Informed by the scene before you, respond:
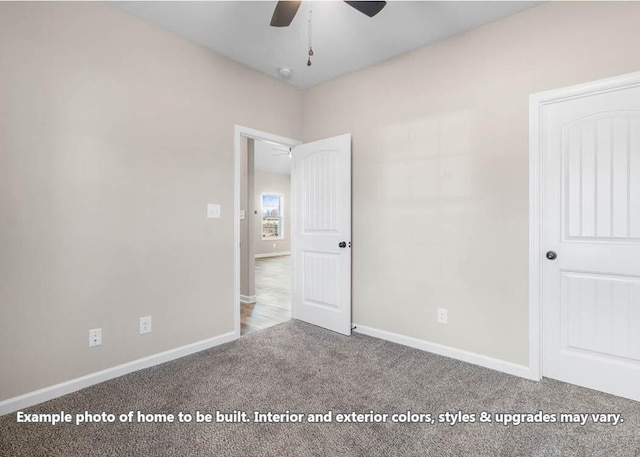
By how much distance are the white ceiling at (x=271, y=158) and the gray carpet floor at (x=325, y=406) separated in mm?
6047

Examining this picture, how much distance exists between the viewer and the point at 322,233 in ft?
11.6

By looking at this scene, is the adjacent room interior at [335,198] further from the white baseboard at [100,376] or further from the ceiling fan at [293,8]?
the ceiling fan at [293,8]

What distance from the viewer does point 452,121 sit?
2.75 meters

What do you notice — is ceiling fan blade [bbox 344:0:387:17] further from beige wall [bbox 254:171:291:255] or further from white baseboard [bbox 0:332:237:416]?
beige wall [bbox 254:171:291:255]

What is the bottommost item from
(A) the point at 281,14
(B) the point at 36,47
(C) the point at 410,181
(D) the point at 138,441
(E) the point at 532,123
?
(D) the point at 138,441

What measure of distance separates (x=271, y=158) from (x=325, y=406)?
787 cm

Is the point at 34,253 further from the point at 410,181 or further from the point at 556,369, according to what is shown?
the point at 556,369

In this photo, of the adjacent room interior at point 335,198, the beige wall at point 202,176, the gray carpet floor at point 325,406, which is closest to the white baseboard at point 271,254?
the adjacent room interior at point 335,198

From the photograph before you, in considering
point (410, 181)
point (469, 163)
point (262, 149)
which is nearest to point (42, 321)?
point (410, 181)

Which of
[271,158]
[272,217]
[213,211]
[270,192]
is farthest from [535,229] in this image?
[272,217]

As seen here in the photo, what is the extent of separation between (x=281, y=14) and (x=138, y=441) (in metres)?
2.55

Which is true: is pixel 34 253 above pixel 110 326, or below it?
above

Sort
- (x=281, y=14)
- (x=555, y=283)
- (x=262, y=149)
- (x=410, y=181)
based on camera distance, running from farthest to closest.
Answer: (x=262, y=149), (x=410, y=181), (x=555, y=283), (x=281, y=14)

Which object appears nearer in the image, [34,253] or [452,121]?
[34,253]
